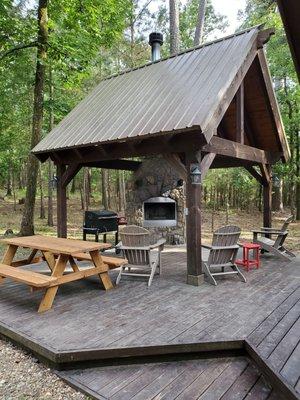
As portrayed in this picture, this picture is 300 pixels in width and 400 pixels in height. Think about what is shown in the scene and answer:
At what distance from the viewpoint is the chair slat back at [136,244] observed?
536cm

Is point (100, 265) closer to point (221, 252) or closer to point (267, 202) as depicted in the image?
point (221, 252)

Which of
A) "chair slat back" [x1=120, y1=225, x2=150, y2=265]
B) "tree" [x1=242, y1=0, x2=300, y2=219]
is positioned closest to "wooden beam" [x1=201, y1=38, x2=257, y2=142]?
"chair slat back" [x1=120, y1=225, x2=150, y2=265]

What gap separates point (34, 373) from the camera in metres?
3.16

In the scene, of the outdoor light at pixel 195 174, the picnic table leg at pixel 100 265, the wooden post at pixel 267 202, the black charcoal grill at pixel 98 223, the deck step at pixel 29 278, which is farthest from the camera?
the black charcoal grill at pixel 98 223

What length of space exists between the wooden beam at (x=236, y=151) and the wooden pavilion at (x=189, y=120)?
19mm

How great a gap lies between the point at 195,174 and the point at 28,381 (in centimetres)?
354

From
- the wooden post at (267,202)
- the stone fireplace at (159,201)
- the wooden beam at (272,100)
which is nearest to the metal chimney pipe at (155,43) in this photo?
the stone fireplace at (159,201)

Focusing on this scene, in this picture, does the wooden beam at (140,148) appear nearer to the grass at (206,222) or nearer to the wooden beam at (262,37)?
the wooden beam at (262,37)

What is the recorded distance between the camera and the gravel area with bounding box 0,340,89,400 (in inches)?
110

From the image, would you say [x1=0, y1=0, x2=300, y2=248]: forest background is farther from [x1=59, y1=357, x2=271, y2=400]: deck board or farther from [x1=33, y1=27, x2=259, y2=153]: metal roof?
[x1=59, y1=357, x2=271, y2=400]: deck board

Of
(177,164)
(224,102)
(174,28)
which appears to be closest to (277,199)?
(174,28)

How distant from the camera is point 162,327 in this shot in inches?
142

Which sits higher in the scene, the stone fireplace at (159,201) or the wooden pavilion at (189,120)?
the wooden pavilion at (189,120)

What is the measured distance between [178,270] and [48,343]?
3.36 metres
